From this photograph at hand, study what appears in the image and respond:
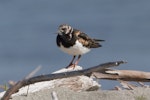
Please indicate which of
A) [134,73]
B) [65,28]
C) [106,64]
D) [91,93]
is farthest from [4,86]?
[106,64]

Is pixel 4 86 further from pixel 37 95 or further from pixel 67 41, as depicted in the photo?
pixel 67 41

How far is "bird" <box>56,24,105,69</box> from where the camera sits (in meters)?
8.80

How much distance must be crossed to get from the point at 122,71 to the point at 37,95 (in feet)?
3.40

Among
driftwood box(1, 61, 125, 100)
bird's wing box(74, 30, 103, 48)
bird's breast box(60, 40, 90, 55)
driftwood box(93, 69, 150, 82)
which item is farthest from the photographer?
bird's wing box(74, 30, 103, 48)

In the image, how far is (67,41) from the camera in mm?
8859

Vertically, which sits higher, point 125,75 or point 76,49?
point 76,49

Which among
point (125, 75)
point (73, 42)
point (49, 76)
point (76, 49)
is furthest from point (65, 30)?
point (49, 76)

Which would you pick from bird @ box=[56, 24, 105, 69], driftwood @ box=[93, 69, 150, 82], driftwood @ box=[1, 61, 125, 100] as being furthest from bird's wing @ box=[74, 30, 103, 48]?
driftwood @ box=[1, 61, 125, 100]

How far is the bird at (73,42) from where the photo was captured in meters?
8.80

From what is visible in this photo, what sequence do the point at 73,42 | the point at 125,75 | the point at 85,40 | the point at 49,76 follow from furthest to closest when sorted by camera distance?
1. the point at 85,40
2. the point at 73,42
3. the point at 125,75
4. the point at 49,76

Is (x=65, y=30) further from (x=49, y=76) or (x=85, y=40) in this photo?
(x=49, y=76)

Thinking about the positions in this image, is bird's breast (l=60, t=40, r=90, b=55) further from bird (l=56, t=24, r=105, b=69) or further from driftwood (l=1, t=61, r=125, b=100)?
driftwood (l=1, t=61, r=125, b=100)

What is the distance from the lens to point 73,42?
29.3 feet

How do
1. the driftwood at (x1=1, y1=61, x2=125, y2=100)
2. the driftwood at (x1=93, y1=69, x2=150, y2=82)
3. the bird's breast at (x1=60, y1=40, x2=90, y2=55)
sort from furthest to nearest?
1. the bird's breast at (x1=60, y1=40, x2=90, y2=55)
2. the driftwood at (x1=93, y1=69, x2=150, y2=82)
3. the driftwood at (x1=1, y1=61, x2=125, y2=100)
